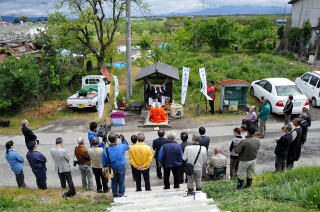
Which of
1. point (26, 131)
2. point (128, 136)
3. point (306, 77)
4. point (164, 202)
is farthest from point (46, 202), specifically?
point (306, 77)

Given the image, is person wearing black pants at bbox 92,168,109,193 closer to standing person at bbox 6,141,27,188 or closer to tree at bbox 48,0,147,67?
standing person at bbox 6,141,27,188

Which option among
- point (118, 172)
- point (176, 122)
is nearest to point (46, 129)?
point (176, 122)

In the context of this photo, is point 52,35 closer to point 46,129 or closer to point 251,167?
point 46,129

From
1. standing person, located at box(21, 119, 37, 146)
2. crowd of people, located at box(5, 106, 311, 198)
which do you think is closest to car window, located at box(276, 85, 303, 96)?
crowd of people, located at box(5, 106, 311, 198)

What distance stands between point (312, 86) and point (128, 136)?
10180mm

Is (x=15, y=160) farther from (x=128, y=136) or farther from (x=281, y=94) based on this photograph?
(x=281, y=94)

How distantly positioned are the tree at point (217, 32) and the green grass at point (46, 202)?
28.0 meters

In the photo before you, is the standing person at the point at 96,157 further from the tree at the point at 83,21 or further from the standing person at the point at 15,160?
the tree at the point at 83,21

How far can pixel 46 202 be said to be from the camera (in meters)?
6.40

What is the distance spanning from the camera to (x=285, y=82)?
1417 centimetres

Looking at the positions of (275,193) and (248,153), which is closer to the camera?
(275,193)

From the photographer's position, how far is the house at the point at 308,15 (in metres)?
25.9


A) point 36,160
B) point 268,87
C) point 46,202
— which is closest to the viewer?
point 46,202

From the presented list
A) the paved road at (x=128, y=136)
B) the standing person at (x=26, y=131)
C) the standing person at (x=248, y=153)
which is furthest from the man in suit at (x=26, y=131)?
the standing person at (x=248, y=153)
